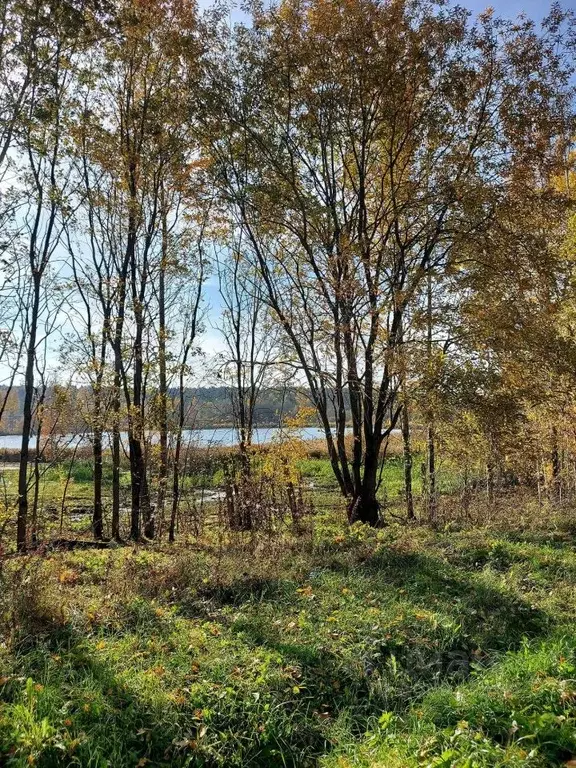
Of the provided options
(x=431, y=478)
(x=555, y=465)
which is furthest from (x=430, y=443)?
(x=555, y=465)

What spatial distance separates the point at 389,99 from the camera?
9.31 meters

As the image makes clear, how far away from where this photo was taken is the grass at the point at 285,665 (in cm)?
293

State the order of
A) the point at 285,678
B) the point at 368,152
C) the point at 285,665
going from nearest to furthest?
the point at 285,678 → the point at 285,665 → the point at 368,152

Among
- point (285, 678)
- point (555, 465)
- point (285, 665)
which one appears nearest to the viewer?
point (285, 678)

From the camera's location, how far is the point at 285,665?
377cm

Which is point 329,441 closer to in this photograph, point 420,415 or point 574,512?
point 420,415

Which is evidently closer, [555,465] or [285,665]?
[285,665]

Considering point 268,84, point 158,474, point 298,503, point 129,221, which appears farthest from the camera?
point 129,221

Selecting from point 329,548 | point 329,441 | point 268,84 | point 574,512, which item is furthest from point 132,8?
point 574,512

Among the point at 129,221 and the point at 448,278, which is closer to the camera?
the point at 448,278

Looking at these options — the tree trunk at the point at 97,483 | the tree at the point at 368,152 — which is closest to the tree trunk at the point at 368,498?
the tree at the point at 368,152

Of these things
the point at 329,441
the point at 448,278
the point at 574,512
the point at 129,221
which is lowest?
the point at 574,512

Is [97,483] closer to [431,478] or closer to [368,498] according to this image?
[368,498]

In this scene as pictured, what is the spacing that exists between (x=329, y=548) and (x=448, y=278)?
18.3 feet
